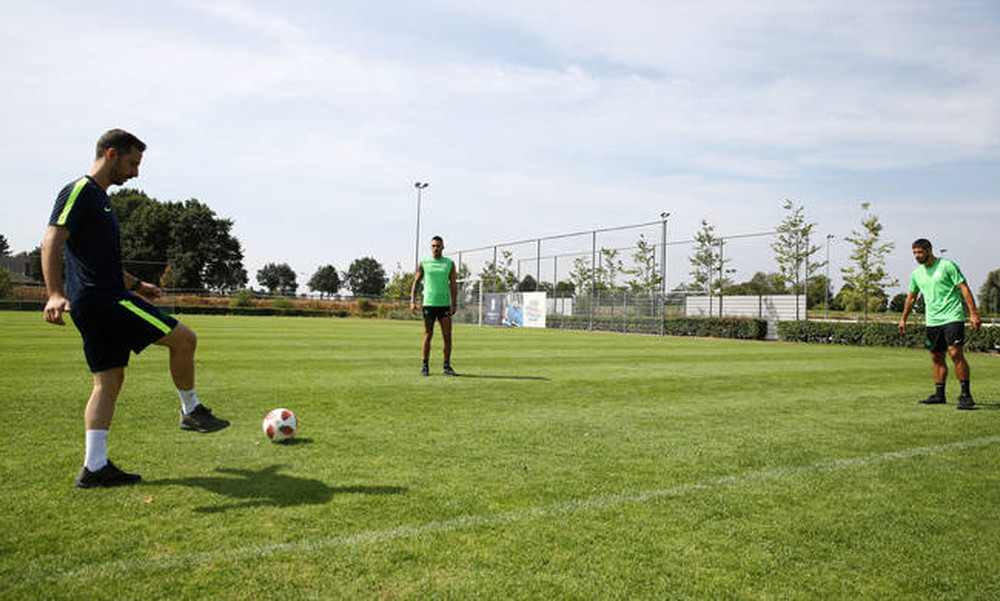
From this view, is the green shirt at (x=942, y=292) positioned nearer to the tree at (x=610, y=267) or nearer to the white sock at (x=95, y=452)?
the white sock at (x=95, y=452)

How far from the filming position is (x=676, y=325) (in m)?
29.2

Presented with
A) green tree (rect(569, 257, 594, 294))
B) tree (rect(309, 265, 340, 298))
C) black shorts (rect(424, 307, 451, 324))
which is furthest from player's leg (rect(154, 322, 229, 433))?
tree (rect(309, 265, 340, 298))

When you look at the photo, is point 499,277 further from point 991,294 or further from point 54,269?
point 991,294

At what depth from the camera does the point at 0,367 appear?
27.5 ft

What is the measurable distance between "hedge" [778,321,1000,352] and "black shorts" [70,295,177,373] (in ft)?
62.1

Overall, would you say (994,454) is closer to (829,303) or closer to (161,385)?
(161,385)

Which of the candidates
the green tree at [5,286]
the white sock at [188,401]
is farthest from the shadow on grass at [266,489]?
the green tree at [5,286]

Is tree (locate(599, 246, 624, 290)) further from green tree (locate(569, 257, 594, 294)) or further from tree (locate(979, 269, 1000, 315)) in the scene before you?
tree (locate(979, 269, 1000, 315))

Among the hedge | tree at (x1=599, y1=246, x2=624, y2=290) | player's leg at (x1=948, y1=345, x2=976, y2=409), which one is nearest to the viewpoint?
player's leg at (x1=948, y1=345, x2=976, y2=409)

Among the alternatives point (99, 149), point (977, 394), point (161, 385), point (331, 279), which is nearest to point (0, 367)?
point (161, 385)

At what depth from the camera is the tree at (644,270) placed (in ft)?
110

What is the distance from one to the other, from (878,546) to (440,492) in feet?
7.19

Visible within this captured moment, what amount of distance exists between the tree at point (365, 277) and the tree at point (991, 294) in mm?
119416

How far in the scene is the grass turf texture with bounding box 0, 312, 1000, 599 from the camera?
2.41 metres
